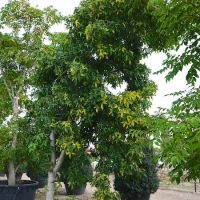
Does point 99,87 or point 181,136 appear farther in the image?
point 99,87

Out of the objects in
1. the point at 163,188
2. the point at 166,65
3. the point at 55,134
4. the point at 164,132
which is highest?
the point at 166,65

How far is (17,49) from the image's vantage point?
8367mm

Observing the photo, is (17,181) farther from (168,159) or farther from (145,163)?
(168,159)

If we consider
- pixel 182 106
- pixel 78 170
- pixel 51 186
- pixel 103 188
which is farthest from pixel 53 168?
pixel 182 106

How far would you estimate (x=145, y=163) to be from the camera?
8.14 meters

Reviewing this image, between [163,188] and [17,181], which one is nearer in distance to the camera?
[17,181]

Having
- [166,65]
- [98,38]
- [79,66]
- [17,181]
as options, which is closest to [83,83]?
[79,66]

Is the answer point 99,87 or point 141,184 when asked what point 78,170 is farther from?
point 141,184

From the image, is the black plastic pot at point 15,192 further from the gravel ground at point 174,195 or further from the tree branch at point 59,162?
the gravel ground at point 174,195

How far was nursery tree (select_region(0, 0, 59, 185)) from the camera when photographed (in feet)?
27.0

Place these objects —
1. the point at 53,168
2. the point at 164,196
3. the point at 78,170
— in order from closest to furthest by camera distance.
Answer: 1. the point at 78,170
2. the point at 53,168
3. the point at 164,196

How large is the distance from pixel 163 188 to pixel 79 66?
8790 millimetres

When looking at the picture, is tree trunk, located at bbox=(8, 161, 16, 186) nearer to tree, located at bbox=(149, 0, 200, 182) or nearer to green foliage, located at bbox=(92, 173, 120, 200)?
green foliage, located at bbox=(92, 173, 120, 200)

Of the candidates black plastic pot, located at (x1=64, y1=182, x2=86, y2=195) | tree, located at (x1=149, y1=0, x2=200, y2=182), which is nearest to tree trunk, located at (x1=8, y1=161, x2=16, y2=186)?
black plastic pot, located at (x1=64, y1=182, x2=86, y2=195)
